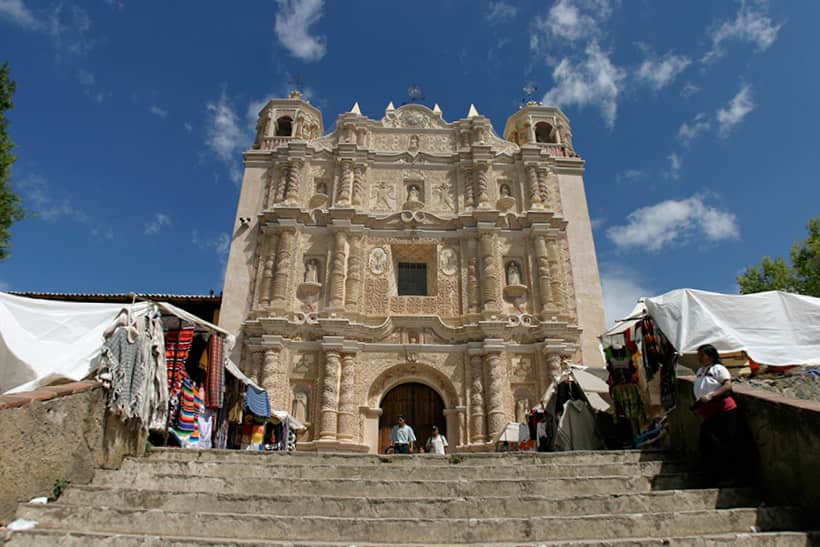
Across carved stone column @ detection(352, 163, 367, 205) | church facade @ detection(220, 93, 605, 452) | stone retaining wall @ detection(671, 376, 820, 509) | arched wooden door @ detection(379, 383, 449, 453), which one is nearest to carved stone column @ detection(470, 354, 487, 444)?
church facade @ detection(220, 93, 605, 452)

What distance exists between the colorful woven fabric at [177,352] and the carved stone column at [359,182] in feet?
33.5

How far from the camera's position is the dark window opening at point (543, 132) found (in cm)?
2044

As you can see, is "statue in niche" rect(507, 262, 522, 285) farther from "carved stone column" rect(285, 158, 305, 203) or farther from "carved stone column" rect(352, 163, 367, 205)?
"carved stone column" rect(285, 158, 305, 203)

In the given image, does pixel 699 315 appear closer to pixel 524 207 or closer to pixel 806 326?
pixel 806 326

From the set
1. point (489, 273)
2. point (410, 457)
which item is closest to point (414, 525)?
point (410, 457)

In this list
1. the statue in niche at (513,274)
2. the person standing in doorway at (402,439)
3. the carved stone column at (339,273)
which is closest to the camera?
the person standing in doorway at (402,439)

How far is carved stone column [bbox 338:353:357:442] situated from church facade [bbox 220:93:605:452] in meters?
0.03

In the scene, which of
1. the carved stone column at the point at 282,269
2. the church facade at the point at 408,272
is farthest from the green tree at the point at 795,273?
the carved stone column at the point at 282,269

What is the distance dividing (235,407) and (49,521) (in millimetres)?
6043

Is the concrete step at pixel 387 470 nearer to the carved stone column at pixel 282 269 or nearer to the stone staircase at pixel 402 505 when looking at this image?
the stone staircase at pixel 402 505

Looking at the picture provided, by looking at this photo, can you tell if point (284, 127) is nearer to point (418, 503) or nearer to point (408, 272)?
point (408, 272)

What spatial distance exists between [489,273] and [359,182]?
5.78 meters

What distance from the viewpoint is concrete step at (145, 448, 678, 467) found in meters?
5.29

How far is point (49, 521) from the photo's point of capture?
388cm
